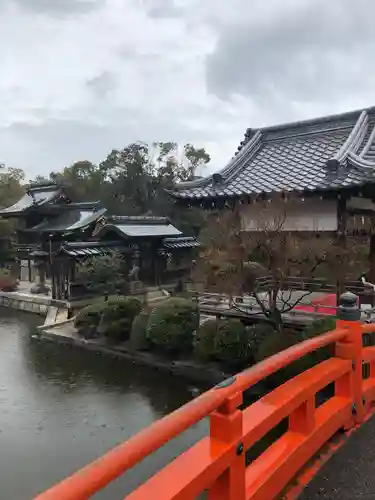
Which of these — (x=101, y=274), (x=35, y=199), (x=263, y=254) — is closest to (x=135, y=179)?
(x=35, y=199)

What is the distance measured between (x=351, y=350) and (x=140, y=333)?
7.66 metres

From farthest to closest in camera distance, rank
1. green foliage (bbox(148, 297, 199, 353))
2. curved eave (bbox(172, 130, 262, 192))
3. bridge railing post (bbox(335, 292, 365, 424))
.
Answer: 1. green foliage (bbox(148, 297, 199, 353))
2. curved eave (bbox(172, 130, 262, 192))
3. bridge railing post (bbox(335, 292, 365, 424))

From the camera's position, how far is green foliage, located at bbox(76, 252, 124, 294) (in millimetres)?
15594

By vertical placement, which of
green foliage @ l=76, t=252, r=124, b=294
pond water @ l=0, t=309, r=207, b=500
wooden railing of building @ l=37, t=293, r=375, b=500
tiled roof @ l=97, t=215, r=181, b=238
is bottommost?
pond water @ l=0, t=309, r=207, b=500

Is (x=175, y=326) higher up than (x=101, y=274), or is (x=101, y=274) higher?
(x=101, y=274)

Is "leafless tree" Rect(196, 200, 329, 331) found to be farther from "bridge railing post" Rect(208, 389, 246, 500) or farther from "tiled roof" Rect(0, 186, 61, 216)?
"tiled roof" Rect(0, 186, 61, 216)

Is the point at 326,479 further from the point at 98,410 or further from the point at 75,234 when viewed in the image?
the point at 75,234

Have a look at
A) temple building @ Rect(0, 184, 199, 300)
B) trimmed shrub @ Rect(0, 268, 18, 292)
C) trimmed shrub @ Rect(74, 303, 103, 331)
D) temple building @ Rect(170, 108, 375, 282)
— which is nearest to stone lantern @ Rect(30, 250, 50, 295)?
temple building @ Rect(0, 184, 199, 300)

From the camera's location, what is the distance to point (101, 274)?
51.1 ft

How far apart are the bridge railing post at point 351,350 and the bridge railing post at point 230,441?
148cm

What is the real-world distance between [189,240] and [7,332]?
420 inches

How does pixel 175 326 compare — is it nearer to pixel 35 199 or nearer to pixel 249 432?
pixel 249 432

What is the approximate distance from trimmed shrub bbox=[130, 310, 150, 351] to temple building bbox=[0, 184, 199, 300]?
6521 mm

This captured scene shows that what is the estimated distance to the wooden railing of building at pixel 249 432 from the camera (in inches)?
55.4
